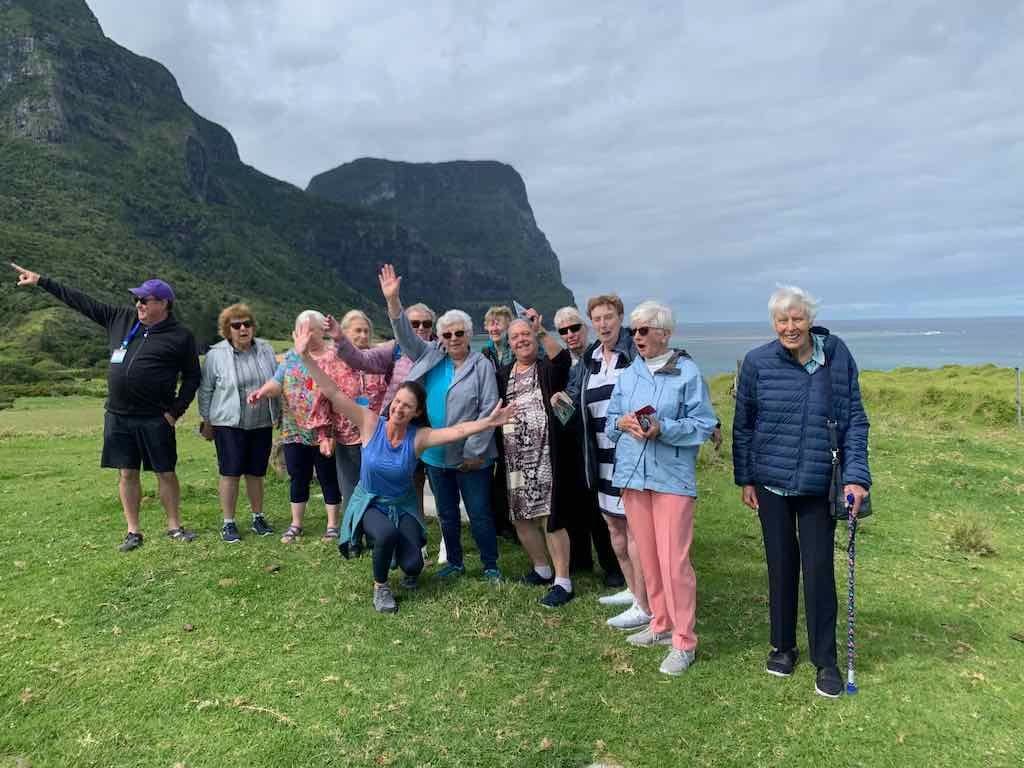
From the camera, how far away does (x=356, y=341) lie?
6398mm

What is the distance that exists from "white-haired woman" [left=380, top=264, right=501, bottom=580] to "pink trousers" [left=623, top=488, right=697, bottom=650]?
148 centimetres

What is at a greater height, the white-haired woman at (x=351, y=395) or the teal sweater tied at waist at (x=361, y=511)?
the white-haired woman at (x=351, y=395)

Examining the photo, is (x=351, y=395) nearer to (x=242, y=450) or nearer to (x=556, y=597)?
(x=242, y=450)

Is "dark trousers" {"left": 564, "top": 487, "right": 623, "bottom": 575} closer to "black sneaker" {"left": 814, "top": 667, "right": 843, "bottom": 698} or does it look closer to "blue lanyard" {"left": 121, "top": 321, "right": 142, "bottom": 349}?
"black sneaker" {"left": 814, "top": 667, "right": 843, "bottom": 698}

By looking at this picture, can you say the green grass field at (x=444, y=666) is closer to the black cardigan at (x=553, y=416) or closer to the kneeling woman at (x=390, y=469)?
the kneeling woman at (x=390, y=469)

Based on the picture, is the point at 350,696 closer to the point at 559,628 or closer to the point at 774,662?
the point at 559,628

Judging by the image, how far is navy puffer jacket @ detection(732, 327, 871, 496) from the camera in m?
3.93

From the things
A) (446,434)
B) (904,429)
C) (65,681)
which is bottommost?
(904,429)

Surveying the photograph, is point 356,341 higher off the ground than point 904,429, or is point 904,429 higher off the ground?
point 356,341

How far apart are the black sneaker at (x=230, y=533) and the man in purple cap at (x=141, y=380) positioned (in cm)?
75


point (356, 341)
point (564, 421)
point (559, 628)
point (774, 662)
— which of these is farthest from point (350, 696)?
point (356, 341)

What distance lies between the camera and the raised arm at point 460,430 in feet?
16.1

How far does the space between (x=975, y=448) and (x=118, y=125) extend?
176294mm

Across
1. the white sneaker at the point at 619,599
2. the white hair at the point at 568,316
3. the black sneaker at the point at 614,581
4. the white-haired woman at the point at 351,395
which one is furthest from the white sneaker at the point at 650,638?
the white-haired woman at the point at 351,395
